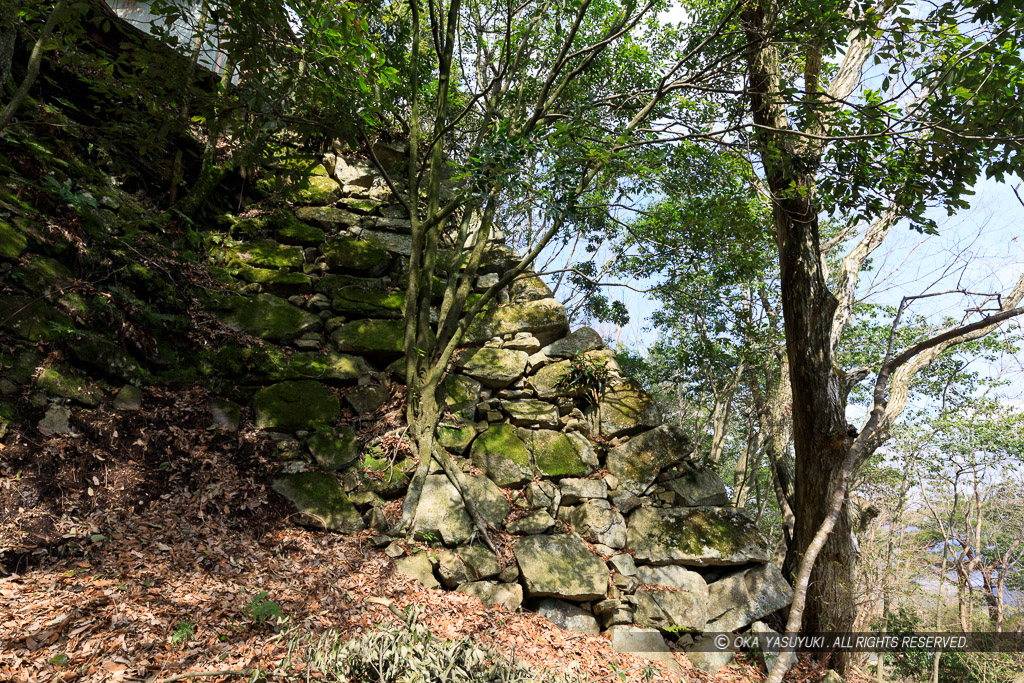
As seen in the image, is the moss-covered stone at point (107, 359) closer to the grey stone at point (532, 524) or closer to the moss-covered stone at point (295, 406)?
the moss-covered stone at point (295, 406)

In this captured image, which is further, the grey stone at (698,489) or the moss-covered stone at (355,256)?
the moss-covered stone at (355,256)

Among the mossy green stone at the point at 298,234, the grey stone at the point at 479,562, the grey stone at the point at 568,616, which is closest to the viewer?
the grey stone at the point at 479,562

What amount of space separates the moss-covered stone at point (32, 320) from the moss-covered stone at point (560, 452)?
5.04 meters

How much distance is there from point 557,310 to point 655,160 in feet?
10.3

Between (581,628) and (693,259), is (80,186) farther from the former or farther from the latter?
(693,259)

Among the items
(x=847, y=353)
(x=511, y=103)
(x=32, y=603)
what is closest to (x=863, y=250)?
(x=511, y=103)

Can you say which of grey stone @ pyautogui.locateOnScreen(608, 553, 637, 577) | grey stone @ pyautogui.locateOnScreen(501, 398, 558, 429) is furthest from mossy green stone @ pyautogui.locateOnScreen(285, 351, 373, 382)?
grey stone @ pyautogui.locateOnScreen(608, 553, 637, 577)

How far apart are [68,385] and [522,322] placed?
213 inches

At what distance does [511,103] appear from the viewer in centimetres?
980

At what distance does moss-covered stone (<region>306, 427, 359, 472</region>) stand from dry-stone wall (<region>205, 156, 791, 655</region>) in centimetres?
2

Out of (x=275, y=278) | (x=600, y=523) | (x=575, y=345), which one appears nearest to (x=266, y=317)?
(x=275, y=278)

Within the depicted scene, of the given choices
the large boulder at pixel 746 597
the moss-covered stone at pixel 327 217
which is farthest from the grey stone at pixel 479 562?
the moss-covered stone at pixel 327 217

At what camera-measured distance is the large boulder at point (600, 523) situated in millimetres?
6035

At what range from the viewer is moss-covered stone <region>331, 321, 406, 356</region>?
6.87 meters
